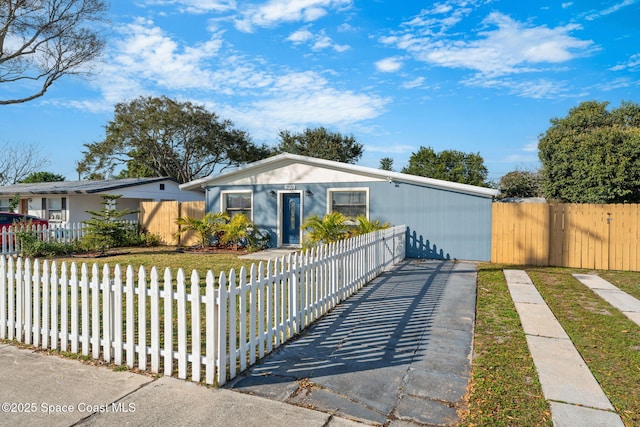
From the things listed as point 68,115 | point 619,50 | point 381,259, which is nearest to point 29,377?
point 381,259

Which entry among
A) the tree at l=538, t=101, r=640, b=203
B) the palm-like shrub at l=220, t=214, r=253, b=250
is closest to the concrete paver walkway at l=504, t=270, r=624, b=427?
the palm-like shrub at l=220, t=214, r=253, b=250

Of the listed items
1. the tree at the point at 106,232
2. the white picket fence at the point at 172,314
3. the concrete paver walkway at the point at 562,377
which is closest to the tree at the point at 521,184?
the tree at the point at 106,232

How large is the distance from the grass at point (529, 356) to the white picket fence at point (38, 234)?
546 inches

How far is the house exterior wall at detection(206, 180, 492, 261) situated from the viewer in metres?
11.1

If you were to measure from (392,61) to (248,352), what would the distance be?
12335mm

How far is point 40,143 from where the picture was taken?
89.8 feet

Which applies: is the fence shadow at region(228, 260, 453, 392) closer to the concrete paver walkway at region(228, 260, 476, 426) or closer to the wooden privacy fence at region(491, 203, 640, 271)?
the concrete paver walkway at region(228, 260, 476, 426)

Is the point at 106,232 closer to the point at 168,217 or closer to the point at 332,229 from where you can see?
the point at 168,217

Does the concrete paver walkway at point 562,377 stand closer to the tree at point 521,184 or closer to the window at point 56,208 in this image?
the window at point 56,208

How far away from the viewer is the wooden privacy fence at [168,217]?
617 inches

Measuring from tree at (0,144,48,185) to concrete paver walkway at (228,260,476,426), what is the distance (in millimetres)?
30820

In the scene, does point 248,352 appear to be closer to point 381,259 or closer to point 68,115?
point 381,259

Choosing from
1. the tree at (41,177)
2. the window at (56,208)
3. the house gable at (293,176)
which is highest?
the tree at (41,177)

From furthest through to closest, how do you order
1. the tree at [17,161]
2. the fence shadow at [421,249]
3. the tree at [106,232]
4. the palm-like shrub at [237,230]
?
the tree at [17,161] → the tree at [106,232] → the palm-like shrub at [237,230] → the fence shadow at [421,249]
